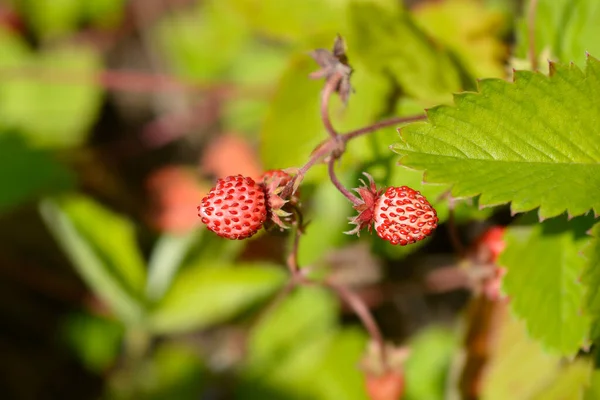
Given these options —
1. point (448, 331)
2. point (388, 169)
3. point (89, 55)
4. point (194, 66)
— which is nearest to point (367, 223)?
point (388, 169)

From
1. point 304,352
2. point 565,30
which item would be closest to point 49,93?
point 304,352

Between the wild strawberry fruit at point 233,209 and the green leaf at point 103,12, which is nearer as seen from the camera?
the wild strawberry fruit at point 233,209

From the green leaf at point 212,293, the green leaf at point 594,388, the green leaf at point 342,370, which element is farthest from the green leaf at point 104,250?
the green leaf at point 594,388

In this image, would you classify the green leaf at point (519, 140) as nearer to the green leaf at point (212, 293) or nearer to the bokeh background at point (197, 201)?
the bokeh background at point (197, 201)

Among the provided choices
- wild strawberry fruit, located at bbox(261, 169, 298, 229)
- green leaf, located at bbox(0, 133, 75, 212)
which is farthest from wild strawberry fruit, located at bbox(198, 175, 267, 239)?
green leaf, located at bbox(0, 133, 75, 212)

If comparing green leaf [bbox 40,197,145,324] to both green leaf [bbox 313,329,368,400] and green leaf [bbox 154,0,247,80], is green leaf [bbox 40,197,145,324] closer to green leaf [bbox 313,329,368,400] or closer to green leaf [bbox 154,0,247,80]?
green leaf [bbox 313,329,368,400]

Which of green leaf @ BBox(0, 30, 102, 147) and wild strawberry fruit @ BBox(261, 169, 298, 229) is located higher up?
green leaf @ BBox(0, 30, 102, 147)
